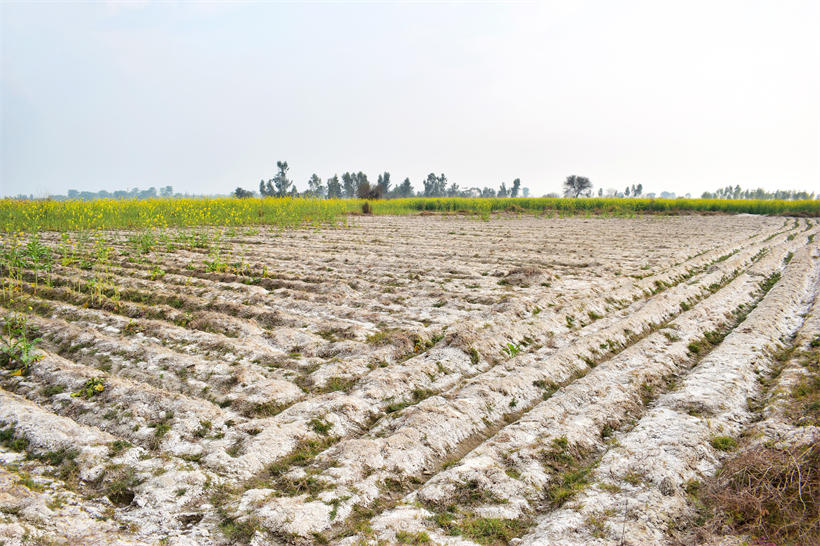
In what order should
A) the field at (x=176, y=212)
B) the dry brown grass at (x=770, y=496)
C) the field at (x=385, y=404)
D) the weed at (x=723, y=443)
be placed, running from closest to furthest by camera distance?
the dry brown grass at (x=770, y=496), the field at (x=385, y=404), the weed at (x=723, y=443), the field at (x=176, y=212)

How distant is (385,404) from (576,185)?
290 feet

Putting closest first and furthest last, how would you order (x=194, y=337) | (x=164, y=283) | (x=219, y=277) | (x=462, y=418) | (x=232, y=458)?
(x=232, y=458) < (x=462, y=418) < (x=194, y=337) < (x=164, y=283) < (x=219, y=277)

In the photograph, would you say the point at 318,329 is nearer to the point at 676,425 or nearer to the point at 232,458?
the point at 232,458

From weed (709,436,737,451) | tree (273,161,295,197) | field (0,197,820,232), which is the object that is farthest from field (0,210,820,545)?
tree (273,161,295,197)

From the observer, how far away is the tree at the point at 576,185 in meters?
84.8

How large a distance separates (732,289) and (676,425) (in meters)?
6.31

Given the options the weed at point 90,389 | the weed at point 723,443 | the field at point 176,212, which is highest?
the field at point 176,212

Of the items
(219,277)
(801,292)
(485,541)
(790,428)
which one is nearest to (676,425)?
(790,428)

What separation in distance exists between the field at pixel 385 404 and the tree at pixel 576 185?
8103cm

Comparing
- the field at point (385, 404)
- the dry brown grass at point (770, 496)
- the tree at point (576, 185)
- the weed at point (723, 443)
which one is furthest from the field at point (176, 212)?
the tree at point (576, 185)

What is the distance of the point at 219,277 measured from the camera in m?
8.99

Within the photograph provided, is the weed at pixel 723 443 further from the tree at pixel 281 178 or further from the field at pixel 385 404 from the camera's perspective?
the tree at pixel 281 178

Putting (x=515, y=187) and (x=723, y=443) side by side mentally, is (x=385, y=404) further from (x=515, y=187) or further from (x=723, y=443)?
(x=515, y=187)

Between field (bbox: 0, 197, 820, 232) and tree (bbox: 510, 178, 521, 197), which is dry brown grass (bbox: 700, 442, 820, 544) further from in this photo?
tree (bbox: 510, 178, 521, 197)
